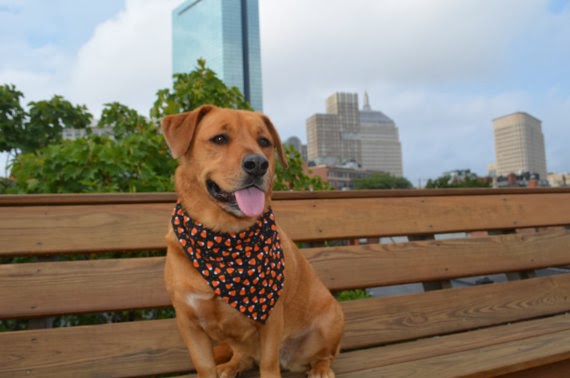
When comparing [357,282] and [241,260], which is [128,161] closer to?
[241,260]

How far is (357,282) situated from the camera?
260 centimetres

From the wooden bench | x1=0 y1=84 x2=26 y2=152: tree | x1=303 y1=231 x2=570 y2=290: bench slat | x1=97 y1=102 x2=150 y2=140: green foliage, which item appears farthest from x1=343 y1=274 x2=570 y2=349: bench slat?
x1=0 y1=84 x2=26 y2=152: tree

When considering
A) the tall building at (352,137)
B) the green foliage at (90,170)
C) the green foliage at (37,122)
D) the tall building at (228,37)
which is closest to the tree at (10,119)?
the green foliage at (37,122)

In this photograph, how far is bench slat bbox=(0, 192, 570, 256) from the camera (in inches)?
84.5

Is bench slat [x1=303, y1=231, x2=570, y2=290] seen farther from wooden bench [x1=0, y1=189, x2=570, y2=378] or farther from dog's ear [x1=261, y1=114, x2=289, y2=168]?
dog's ear [x1=261, y1=114, x2=289, y2=168]

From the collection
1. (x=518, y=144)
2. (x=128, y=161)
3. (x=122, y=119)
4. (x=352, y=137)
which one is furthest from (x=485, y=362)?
(x=518, y=144)

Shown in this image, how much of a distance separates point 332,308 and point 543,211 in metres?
2.36

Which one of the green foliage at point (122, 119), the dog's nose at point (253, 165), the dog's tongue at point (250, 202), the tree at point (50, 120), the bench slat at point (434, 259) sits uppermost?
the tree at point (50, 120)

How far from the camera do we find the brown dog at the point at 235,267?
1.76 m

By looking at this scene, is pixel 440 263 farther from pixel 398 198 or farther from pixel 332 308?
pixel 332 308

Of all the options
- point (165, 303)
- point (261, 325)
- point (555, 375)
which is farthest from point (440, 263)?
point (165, 303)

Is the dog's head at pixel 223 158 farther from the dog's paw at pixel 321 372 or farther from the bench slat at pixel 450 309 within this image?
the bench slat at pixel 450 309

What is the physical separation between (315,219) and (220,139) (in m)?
0.99

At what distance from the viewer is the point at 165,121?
199cm
